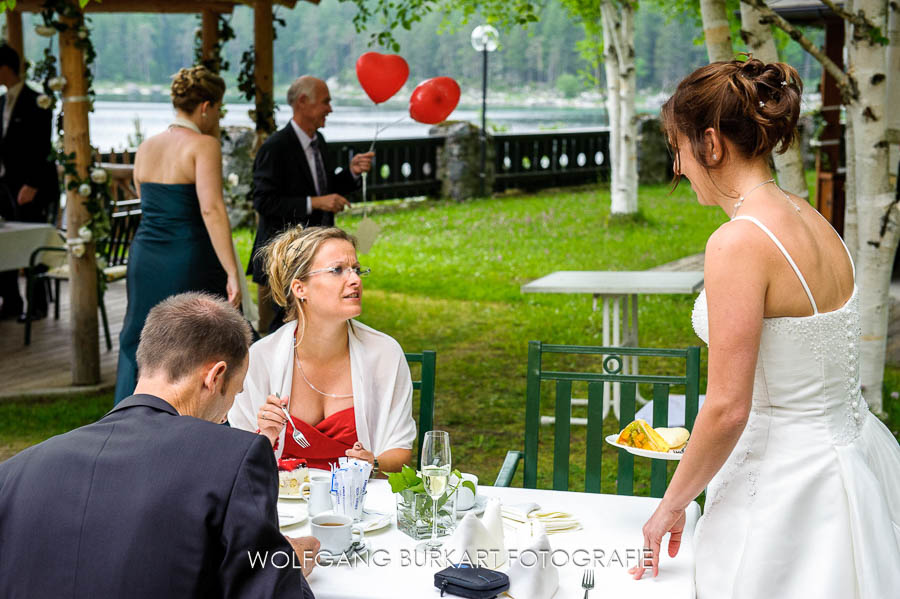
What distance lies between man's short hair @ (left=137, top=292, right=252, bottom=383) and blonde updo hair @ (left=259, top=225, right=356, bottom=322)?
122cm

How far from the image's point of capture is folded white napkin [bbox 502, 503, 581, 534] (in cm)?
232

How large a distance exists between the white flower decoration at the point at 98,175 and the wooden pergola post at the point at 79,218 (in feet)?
0.17

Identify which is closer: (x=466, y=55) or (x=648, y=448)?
(x=648, y=448)

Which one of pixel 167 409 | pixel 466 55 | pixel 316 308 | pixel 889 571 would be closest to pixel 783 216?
pixel 889 571

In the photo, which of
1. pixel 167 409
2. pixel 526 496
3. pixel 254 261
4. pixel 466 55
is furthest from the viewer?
pixel 466 55

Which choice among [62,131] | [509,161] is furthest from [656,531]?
[509,161]

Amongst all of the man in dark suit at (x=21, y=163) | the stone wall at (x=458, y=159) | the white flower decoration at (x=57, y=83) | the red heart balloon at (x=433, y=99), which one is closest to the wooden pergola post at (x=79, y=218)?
the white flower decoration at (x=57, y=83)

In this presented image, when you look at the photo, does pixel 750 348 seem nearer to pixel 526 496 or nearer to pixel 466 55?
pixel 526 496

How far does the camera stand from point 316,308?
10.2 feet

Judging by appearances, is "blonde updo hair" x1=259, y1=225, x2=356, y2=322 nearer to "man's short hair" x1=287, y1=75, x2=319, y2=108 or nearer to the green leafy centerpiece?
the green leafy centerpiece

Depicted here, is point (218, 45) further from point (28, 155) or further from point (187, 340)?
point (187, 340)

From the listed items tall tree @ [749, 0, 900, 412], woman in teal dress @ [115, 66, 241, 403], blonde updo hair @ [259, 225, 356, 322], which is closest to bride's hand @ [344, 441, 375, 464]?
blonde updo hair @ [259, 225, 356, 322]

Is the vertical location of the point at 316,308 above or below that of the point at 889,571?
above

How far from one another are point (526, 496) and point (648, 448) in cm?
36
